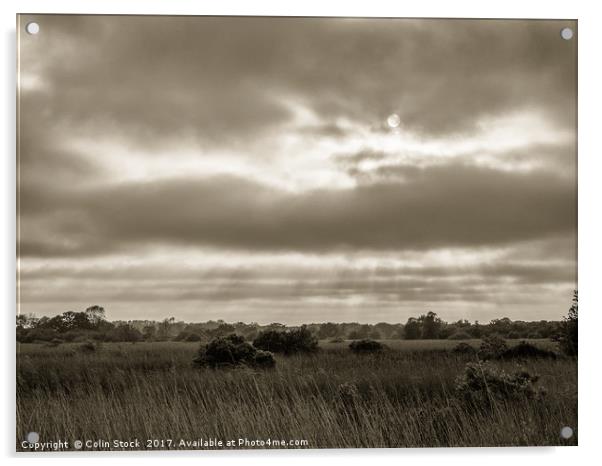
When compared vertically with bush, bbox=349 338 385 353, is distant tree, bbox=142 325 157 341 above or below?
above

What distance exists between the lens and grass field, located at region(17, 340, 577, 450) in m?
7.13

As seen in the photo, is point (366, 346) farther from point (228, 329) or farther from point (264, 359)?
point (228, 329)

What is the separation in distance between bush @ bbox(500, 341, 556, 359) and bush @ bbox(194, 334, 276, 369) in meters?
2.59

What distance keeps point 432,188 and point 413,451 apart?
2.86 m

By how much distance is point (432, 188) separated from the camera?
7453mm

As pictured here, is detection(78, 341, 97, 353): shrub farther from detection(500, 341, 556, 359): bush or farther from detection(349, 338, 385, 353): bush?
detection(500, 341, 556, 359): bush

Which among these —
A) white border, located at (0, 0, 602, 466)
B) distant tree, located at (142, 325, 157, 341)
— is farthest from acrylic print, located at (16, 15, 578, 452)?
white border, located at (0, 0, 602, 466)

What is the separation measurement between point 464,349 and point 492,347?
1.04 ft

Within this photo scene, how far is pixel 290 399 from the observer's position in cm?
733

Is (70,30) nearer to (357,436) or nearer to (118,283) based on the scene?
(118,283)

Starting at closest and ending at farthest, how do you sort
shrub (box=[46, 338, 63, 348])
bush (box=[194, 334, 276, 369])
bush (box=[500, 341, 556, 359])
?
shrub (box=[46, 338, 63, 348]) < bush (box=[194, 334, 276, 369]) < bush (box=[500, 341, 556, 359])
